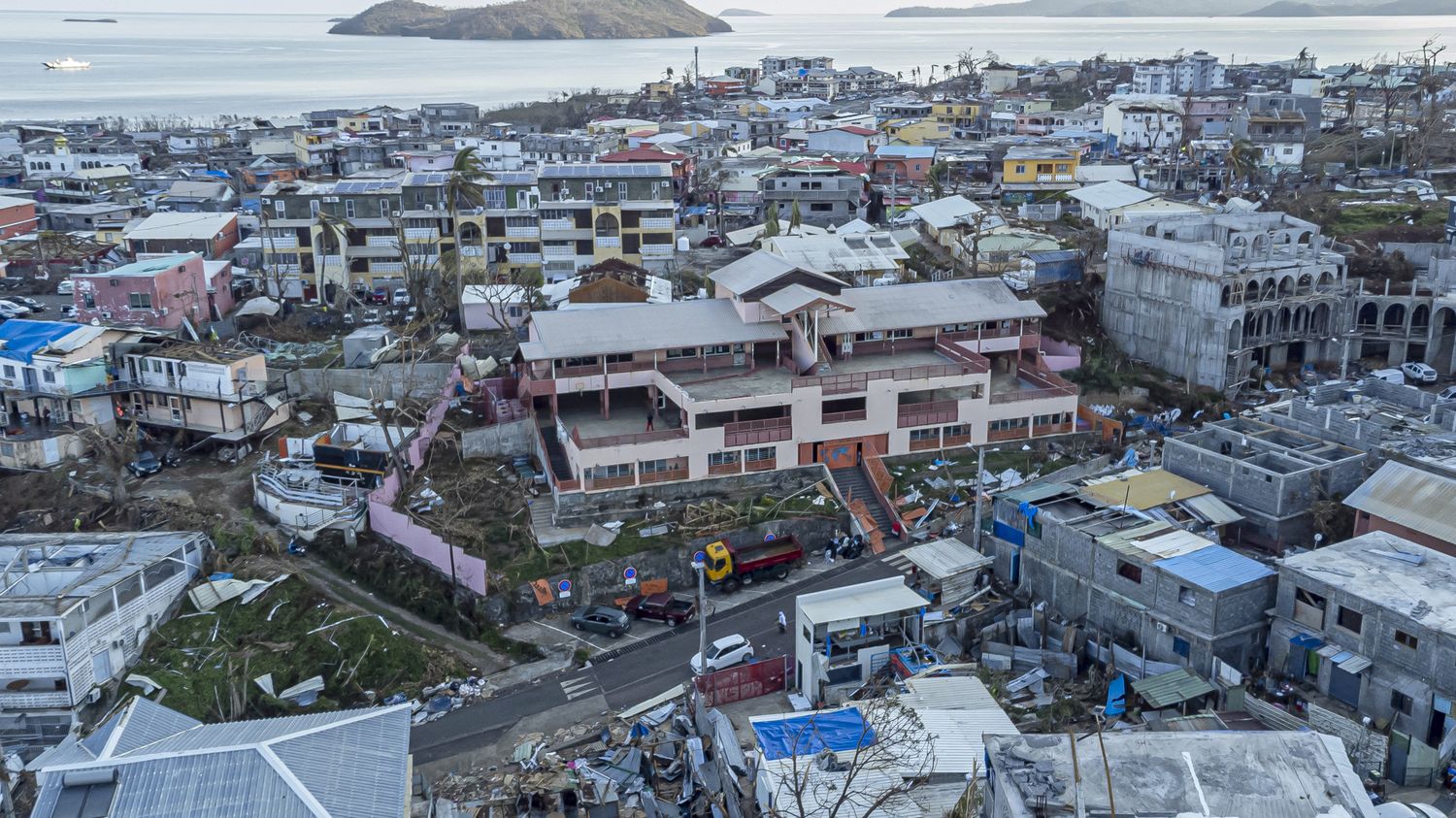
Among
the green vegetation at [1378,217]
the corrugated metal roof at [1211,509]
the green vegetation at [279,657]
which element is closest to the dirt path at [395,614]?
the green vegetation at [279,657]

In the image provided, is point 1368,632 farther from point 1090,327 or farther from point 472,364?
point 472,364

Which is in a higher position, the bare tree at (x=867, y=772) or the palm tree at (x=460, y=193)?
the palm tree at (x=460, y=193)

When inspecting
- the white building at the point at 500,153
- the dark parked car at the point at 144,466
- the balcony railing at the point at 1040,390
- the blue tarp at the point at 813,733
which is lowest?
the dark parked car at the point at 144,466

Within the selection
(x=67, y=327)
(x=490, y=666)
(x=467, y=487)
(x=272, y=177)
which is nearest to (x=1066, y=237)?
(x=467, y=487)

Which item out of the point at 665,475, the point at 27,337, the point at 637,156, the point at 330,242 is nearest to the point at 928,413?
the point at 665,475

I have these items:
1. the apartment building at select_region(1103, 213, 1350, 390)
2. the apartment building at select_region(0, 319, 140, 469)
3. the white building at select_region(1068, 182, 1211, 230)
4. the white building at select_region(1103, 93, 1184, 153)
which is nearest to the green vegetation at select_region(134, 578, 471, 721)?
the apartment building at select_region(0, 319, 140, 469)

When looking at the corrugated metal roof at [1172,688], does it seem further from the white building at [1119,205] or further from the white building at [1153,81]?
the white building at [1153,81]

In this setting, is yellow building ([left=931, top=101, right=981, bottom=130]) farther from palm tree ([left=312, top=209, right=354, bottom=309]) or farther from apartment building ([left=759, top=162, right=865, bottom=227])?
palm tree ([left=312, top=209, right=354, bottom=309])
